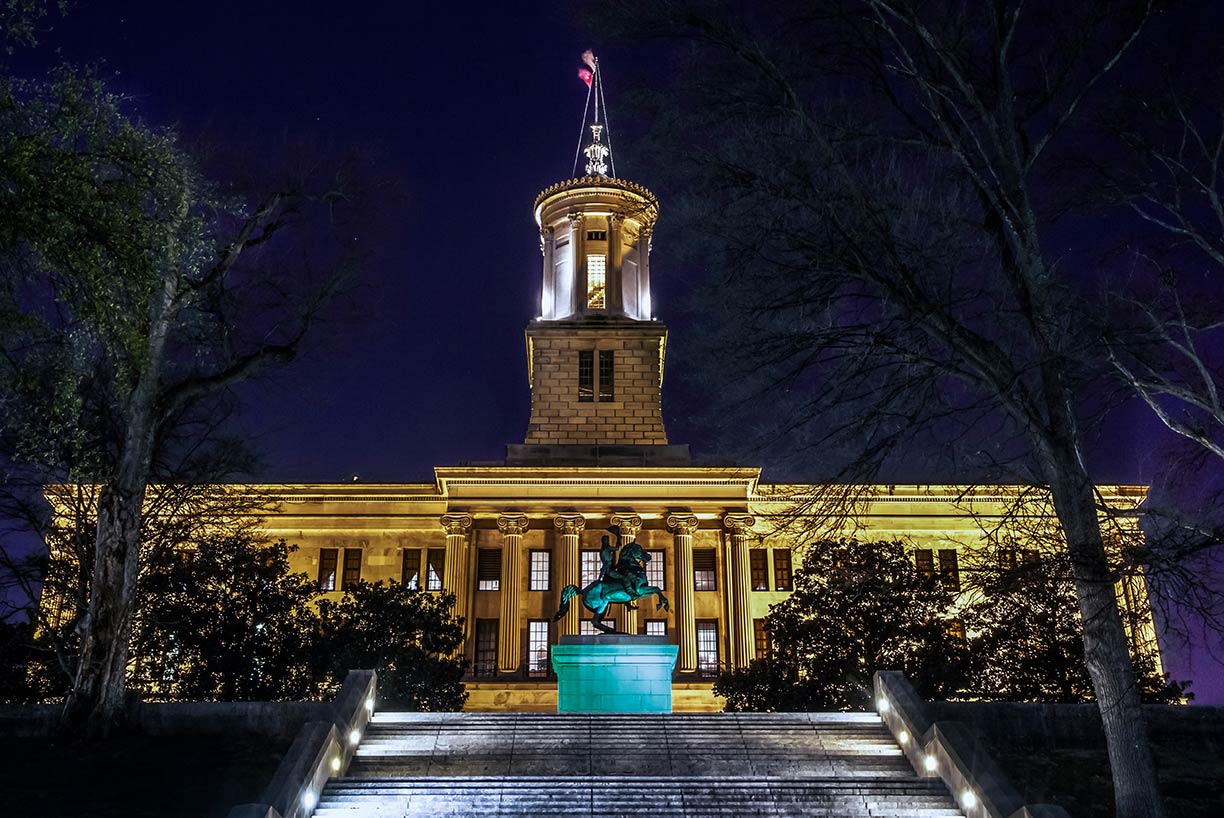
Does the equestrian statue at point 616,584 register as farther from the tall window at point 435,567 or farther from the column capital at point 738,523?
the tall window at point 435,567

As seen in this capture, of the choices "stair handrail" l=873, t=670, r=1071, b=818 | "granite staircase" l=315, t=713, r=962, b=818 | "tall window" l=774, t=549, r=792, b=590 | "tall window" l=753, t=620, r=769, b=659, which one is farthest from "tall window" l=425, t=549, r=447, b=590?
"stair handrail" l=873, t=670, r=1071, b=818

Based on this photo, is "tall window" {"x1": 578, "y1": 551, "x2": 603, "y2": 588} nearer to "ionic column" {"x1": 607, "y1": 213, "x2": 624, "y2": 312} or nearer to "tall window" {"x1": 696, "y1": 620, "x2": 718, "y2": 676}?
"tall window" {"x1": 696, "y1": 620, "x2": 718, "y2": 676}

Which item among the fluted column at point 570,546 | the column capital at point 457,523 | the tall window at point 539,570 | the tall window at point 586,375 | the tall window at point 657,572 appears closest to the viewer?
the fluted column at point 570,546

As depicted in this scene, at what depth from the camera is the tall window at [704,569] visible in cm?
4684

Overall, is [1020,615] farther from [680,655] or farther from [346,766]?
[346,766]

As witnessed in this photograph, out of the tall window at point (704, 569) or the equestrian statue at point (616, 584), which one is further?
the tall window at point (704, 569)

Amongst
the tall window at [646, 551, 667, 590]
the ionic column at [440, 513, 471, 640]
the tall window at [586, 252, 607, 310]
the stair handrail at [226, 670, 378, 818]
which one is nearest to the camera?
the stair handrail at [226, 670, 378, 818]

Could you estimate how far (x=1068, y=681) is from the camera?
91.0ft

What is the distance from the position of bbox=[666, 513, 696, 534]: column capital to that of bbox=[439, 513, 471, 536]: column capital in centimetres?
864

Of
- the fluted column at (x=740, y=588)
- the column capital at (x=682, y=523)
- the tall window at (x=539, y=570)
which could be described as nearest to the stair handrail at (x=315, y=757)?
the fluted column at (x=740, y=588)

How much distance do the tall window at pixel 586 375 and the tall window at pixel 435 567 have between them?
9791mm

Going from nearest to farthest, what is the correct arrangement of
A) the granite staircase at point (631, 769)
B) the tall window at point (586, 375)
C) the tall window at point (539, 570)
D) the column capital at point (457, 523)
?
the granite staircase at point (631, 769) → the column capital at point (457, 523) → the tall window at point (539, 570) → the tall window at point (586, 375)

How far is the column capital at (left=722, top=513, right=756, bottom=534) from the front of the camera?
150ft

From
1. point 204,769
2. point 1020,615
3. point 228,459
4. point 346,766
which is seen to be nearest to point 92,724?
point 204,769
